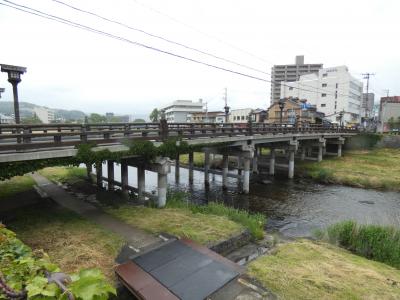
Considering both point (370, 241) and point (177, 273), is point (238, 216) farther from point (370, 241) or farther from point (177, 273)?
point (177, 273)

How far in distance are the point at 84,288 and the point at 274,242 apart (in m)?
10.3

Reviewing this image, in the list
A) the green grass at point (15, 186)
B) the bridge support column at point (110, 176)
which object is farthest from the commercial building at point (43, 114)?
the bridge support column at point (110, 176)

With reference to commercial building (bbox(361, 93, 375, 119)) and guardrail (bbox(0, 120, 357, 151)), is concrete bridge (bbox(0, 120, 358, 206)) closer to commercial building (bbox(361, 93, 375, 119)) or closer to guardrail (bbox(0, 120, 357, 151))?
guardrail (bbox(0, 120, 357, 151))

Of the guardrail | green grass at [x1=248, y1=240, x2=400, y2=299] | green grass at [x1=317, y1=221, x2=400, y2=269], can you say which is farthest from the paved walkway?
green grass at [x1=317, y1=221, x2=400, y2=269]

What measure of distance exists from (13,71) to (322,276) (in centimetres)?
1409

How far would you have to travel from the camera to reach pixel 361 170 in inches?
1182

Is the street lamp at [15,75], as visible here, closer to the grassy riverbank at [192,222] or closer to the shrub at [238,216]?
the grassy riverbank at [192,222]

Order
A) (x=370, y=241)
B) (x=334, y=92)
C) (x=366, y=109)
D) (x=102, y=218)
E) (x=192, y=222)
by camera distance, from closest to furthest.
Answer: (x=370, y=241)
(x=192, y=222)
(x=102, y=218)
(x=334, y=92)
(x=366, y=109)

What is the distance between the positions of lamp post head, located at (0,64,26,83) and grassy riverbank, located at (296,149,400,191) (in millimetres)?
28095

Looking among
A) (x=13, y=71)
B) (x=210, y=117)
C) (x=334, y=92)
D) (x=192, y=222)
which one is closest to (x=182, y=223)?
(x=192, y=222)

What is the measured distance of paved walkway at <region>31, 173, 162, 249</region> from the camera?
30.6ft

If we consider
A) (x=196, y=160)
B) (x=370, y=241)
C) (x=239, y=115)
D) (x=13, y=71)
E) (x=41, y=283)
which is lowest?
(x=196, y=160)

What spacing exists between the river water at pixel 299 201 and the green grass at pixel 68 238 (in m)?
9.27

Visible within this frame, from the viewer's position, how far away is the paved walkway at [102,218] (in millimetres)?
9312
